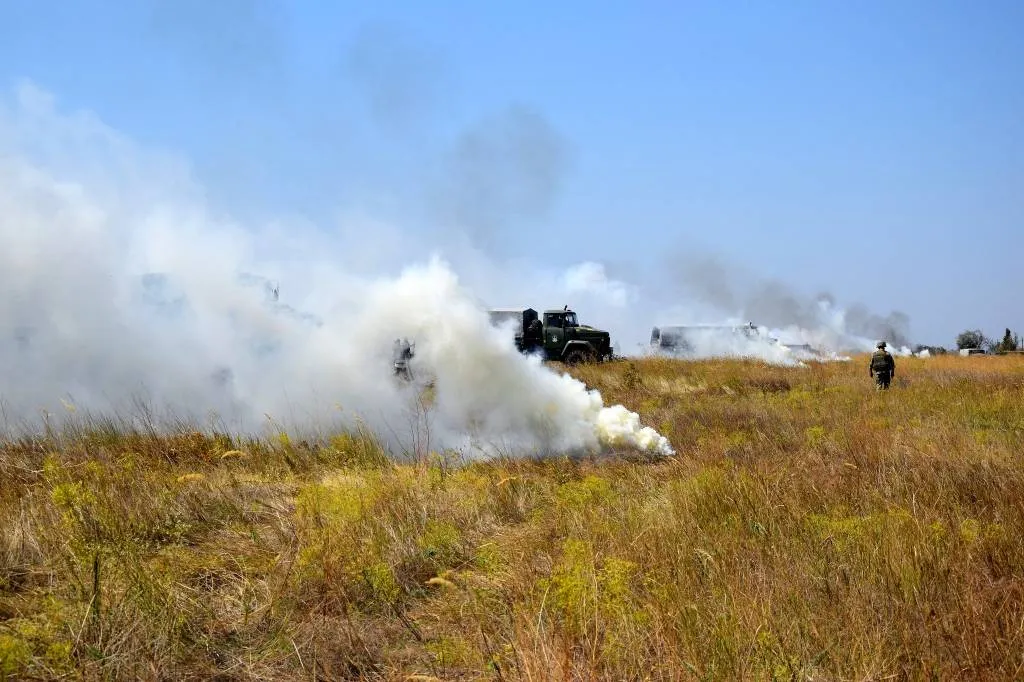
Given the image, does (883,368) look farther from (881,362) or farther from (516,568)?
(516,568)

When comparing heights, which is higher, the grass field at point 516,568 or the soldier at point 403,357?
the soldier at point 403,357

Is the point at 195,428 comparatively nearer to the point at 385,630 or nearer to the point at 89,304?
the point at 89,304

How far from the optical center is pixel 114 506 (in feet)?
20.8

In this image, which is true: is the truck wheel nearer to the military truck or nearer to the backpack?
the military truck

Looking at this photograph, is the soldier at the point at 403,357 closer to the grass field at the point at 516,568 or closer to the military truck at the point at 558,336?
the grass field at the point at 516,568

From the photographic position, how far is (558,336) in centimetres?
3023

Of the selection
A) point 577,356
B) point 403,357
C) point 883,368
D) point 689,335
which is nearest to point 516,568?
point 403,357

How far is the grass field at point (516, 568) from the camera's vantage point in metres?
3.76

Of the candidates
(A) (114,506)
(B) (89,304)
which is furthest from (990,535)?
(B) (89,304)

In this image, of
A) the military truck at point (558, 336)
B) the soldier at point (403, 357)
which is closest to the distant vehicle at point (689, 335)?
the military truck at point (558, 336)

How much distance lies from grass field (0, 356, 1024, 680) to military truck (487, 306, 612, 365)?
20127 millimetres

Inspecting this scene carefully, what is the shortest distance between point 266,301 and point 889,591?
1082 cm

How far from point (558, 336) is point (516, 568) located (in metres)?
25.5

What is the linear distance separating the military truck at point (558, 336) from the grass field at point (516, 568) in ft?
66.0
